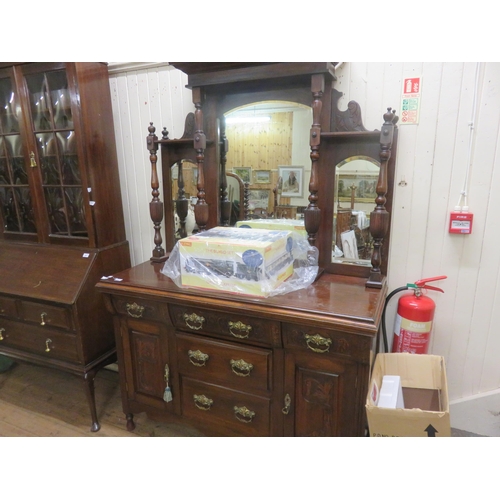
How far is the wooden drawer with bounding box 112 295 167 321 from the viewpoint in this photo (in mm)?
1520

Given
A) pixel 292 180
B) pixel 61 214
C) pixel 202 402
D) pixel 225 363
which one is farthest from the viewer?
pixel 61 214

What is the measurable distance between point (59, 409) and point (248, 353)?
1.42 m

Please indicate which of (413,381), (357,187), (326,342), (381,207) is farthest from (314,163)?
(413,381)

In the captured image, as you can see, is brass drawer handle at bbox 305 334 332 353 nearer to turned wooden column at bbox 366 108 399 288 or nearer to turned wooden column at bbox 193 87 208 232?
turned wooden column at bbox 366 108 399 288

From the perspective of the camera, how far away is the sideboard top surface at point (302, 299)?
3.88 feet

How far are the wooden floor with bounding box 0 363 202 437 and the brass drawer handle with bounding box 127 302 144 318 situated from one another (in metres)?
0.73

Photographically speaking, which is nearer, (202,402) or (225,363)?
(225,363)

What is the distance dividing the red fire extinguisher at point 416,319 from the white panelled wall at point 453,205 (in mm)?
113

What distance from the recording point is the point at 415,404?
1.49 m

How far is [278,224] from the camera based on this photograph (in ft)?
5.57

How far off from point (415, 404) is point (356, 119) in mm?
1296

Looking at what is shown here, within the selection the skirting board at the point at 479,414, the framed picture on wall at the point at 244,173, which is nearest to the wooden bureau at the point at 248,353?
the framed picture on wall at the point at 244,173

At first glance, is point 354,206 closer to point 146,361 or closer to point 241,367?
point 241,367

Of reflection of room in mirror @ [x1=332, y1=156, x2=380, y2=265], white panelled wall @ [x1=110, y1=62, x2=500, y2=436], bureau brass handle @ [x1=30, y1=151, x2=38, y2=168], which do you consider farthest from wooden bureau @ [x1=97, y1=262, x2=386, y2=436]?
bureau brass handle @ [x1=30, y1=151, x2=38, y2=168]
